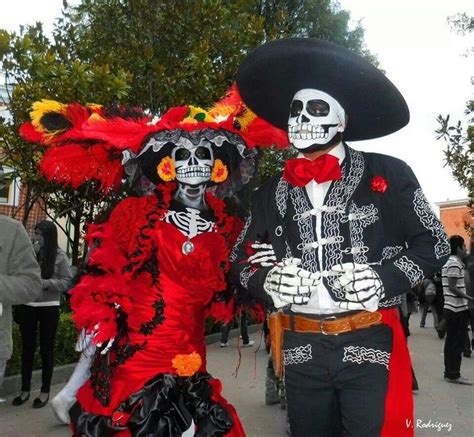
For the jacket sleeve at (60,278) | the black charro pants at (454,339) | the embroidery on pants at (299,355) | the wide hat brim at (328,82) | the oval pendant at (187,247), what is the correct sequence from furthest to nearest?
the black charro pants at (454,339) < the jacket sleeve at (60,278) < the oval pendant at (187,247) < the wide hat brim at (328,82) < the embroidery on pants at (299,355)

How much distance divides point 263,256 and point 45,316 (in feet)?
11.9

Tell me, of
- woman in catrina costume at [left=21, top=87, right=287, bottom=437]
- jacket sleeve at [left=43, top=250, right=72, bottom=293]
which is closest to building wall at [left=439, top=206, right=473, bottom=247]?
jacket sleeve at [left=43, top=250, right=72, bottom=293]

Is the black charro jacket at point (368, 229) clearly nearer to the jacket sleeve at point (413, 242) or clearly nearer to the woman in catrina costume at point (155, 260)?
the jacket sleeve at point (413, 242)

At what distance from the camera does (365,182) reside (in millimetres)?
2775

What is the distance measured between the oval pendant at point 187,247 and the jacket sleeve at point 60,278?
250 cm

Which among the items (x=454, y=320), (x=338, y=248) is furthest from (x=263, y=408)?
(x=338, y=248)

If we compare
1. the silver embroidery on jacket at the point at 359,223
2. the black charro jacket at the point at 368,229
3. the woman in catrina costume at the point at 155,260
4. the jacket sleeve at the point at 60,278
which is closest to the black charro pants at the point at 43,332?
the jacket sleeve at the point at 60,278

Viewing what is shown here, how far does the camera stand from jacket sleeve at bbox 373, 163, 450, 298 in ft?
8.32

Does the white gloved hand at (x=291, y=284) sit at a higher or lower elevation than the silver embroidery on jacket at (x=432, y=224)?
lower

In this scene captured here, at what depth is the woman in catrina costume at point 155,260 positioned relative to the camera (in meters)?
3.41

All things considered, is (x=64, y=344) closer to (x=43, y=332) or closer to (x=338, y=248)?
(x=43, y=332)

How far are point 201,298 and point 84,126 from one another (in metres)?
1.18


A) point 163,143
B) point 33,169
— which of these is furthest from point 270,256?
point 33,169

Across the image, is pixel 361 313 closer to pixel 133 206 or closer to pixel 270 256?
pixel 270 256
